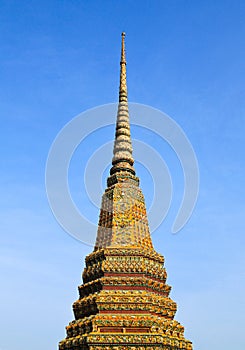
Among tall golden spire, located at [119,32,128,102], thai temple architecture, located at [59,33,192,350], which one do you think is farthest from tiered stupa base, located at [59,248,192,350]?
tall golden spire, located at [119,32,128,102]

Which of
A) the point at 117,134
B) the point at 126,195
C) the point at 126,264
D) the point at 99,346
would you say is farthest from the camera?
the point at 117,134

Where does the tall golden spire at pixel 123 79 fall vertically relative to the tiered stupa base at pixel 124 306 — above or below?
above

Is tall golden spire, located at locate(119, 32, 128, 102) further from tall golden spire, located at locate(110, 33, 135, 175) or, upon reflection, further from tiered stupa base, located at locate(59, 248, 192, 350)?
tiered stupa base, located at locate(59, 248, 192, 350)

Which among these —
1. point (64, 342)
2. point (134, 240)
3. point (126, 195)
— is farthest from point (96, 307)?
point (126, 195)

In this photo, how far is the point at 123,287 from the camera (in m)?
28.1

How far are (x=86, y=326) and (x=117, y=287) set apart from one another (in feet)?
8.61

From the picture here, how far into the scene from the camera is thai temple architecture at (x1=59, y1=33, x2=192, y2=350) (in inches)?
1020

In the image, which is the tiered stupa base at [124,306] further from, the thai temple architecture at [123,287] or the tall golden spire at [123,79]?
the tall golden spire at [123,79]

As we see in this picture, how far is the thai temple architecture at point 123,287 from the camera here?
85.0 ft

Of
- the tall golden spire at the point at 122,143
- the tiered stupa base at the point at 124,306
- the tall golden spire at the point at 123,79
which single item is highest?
the tall golden spire at the point at 123,79

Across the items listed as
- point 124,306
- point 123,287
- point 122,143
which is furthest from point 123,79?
point 124,306

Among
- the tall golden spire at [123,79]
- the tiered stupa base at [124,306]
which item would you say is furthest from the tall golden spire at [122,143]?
the tiered stupa base at [124,306]

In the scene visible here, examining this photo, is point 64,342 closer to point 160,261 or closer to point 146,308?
point 146,308

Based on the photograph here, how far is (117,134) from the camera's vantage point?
113 feet
